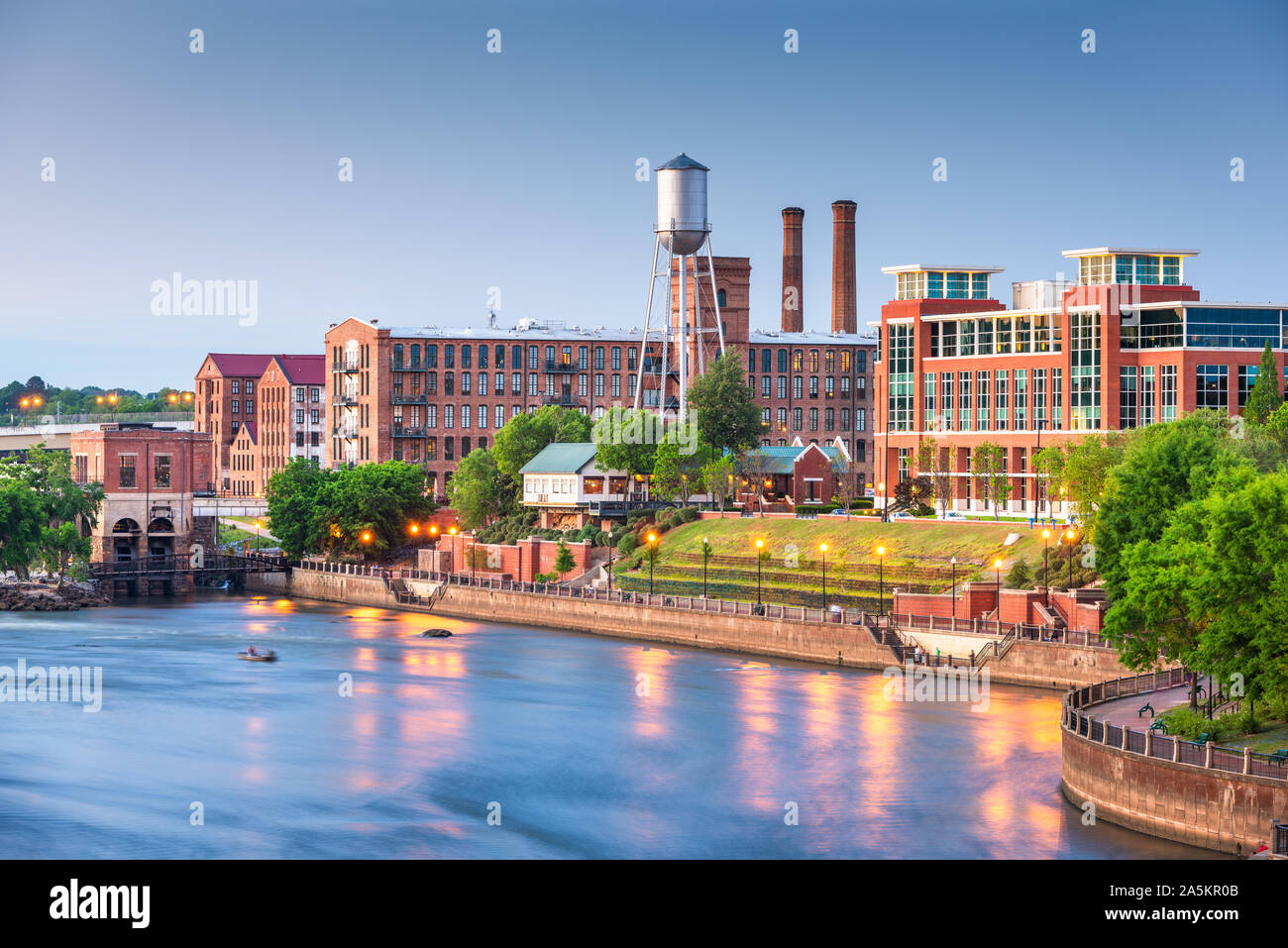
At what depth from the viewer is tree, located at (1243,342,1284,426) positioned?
86125mm

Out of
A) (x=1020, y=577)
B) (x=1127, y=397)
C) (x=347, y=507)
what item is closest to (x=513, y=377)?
(x=347, y=507)

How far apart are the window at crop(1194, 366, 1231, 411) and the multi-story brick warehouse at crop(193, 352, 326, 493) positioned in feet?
287

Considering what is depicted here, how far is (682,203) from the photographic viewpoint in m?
114

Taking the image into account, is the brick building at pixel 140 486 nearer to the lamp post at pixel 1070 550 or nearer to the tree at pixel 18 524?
Result: the tree at pixel 18 524

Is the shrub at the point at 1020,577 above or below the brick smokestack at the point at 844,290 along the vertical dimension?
below

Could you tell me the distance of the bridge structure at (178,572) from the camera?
118 meters

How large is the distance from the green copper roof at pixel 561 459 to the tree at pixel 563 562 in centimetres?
850

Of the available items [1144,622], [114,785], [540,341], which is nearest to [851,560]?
[1144,622]

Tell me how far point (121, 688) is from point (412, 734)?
54.7 feet

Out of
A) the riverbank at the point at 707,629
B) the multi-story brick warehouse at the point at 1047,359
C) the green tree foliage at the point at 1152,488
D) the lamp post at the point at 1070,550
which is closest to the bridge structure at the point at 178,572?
the riverbank at the point at 707,629

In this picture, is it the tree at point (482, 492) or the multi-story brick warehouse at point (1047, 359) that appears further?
the tree at point (482, 492)

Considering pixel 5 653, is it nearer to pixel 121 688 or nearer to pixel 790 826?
pixel 121 688
